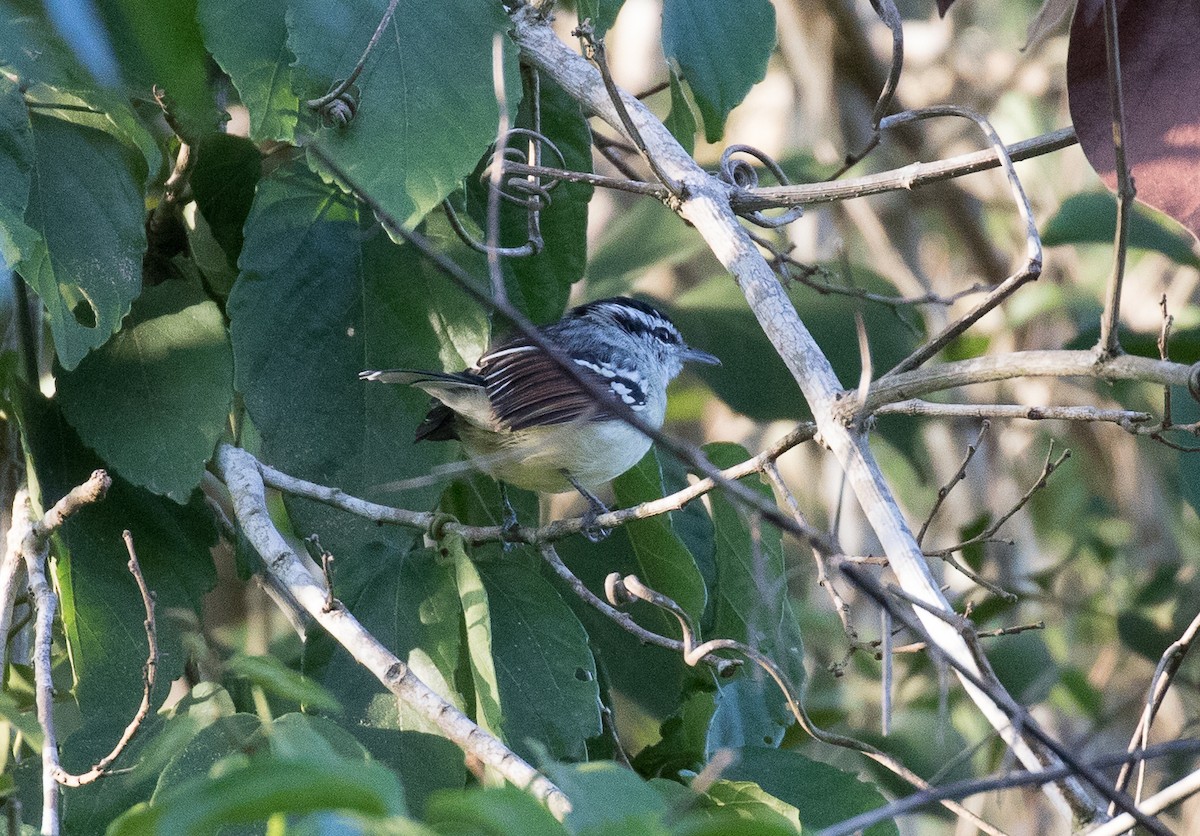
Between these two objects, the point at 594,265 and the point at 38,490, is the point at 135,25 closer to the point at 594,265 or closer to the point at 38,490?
the point at 38,490

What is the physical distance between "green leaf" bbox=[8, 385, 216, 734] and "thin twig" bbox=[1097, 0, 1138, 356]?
183 centimetres

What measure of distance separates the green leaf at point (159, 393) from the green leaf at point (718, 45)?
1.17m

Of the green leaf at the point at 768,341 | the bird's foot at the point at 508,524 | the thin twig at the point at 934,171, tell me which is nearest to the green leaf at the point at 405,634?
the bird's foot at the point at 508,524

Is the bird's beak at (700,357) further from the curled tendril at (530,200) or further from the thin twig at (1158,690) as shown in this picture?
the thin twig at (1158,690)

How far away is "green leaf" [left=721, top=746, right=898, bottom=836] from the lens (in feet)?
7.53

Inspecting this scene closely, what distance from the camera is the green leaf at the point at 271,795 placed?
0.79 metres

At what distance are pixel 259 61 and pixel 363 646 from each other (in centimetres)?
108

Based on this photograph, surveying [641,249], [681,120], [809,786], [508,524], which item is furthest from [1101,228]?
[809,786]

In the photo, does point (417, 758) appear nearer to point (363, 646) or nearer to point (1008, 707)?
point (363, 646)

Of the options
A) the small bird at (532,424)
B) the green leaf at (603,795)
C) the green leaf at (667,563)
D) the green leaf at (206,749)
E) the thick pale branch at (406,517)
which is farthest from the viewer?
the small bird at (532,424)

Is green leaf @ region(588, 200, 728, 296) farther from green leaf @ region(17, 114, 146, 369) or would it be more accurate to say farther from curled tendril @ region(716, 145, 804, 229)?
green leaf @ region(17, 114, 146, 369)

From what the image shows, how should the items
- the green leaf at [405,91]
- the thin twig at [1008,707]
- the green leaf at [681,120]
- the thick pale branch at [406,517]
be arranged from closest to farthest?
the thin twig at [1008,707] < the green leaf at [405,91] < the thick pale branch at [406,517] < the green leaf at [681,120]

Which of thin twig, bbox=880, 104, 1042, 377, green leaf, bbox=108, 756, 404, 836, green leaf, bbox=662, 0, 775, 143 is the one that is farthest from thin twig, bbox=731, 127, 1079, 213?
green leaf, bbox=108, 756, 404, 836

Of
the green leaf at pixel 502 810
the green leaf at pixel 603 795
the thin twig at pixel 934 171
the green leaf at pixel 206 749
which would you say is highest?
the thin twig at pixel 934 171
